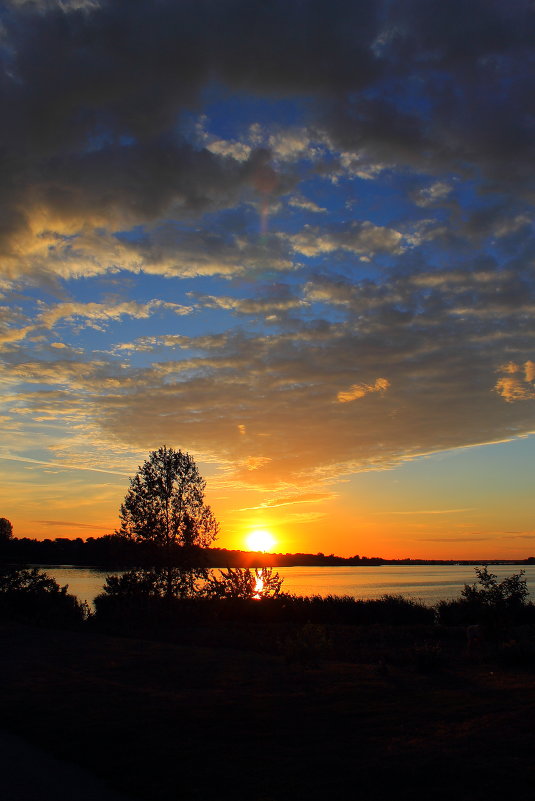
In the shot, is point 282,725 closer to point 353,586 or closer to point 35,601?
point 35,601

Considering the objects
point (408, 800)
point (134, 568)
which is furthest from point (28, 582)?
point (408, 800)

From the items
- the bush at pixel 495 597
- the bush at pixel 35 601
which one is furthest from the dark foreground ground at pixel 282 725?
the bush at pixel 35 601

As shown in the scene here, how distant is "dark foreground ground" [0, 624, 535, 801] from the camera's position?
668cm

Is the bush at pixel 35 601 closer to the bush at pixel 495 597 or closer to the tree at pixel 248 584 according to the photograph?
the tree at pixel 248 584

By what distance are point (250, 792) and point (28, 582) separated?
28.8 meters

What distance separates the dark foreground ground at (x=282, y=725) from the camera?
21.9 ft

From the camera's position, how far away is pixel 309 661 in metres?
14.5

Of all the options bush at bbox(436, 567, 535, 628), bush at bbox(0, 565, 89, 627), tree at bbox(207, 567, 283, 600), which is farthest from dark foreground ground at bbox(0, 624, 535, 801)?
tree at bbox(207, 567, 283, 600)

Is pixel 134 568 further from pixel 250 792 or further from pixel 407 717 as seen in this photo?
pixel 250 792

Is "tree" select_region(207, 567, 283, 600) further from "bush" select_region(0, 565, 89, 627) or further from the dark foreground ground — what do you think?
the dark foreground ground

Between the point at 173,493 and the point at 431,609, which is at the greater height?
the point at 173,493

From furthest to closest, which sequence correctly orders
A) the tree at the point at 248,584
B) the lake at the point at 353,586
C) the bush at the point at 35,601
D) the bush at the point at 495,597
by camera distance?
the lake at the point at 353,586 → the tree at the point at 248,584 → the bush at the point at 35,601 → the bush at the point at 495,597

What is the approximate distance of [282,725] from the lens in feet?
29.7

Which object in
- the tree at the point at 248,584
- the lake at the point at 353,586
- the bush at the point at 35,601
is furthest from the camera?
the lake at the point at 353,586
